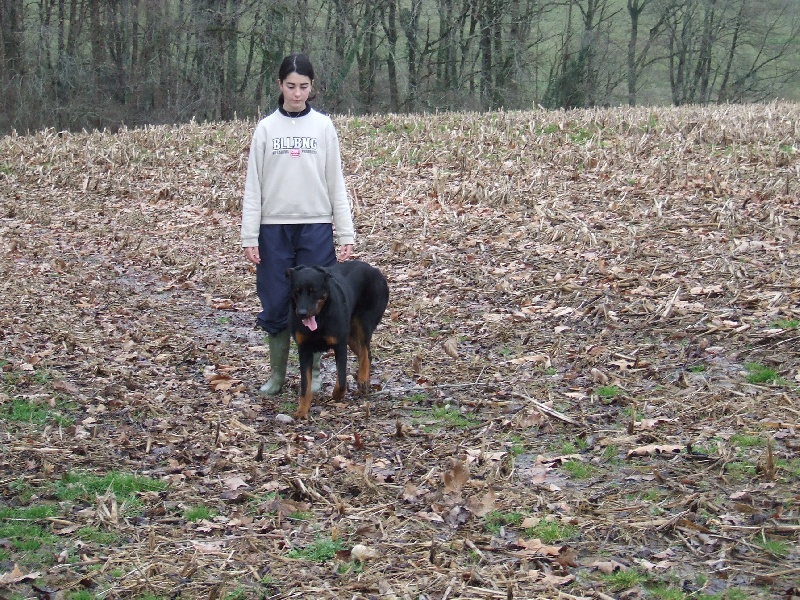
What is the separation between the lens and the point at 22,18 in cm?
3148

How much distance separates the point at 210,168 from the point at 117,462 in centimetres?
1168

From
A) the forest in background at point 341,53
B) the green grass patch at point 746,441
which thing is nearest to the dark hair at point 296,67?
the green grass patch at point 746,441

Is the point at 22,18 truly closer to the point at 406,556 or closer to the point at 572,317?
the point at 572,317

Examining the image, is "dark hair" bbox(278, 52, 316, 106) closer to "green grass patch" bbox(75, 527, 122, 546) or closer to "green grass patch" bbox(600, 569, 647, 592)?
"green grass patch" bbox(75, 527, 122, 546)

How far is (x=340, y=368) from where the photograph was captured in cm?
654

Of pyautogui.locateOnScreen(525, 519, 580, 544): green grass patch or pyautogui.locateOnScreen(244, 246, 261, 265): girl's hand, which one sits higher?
pyautogui.locateOnScreen(244, 246, 261, 265): girl's hand

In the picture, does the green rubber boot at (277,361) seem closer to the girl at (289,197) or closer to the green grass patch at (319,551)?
the girl at (289,197)

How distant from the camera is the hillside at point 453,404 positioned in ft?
13.6

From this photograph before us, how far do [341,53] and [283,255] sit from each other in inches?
1221

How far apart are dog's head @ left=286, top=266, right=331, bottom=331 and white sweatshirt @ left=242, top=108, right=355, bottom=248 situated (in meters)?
0.58

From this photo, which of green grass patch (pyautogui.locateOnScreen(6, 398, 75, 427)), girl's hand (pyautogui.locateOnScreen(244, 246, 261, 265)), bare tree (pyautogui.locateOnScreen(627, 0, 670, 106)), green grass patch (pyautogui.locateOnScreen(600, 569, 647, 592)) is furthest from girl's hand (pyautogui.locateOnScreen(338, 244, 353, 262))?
bare tree (pyautogui.locateOnScreen(627, 0, 670, 106))

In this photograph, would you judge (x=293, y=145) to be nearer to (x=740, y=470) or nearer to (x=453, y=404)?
(x=453, y=404)

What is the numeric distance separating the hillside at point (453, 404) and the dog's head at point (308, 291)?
80 cm

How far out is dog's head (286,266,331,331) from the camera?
6035 mm
